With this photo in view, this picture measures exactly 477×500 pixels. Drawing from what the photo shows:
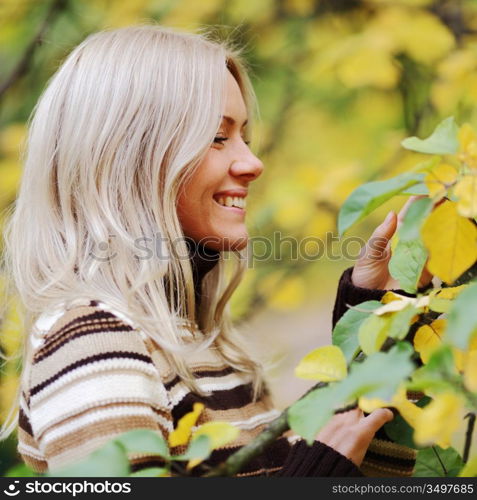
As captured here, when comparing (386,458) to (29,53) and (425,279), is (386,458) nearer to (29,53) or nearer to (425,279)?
(425,279)

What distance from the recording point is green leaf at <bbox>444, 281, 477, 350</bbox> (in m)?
0.37

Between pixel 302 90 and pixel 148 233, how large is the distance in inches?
44.9

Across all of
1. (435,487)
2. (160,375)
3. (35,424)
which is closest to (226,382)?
(160,375)

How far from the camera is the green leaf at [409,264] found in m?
0.63

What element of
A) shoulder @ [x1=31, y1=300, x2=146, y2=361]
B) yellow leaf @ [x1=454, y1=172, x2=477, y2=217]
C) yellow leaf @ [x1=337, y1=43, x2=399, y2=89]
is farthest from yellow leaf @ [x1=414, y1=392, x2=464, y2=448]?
yellow leaf @ [x1=337, y1=43, x2=399, y2=89]

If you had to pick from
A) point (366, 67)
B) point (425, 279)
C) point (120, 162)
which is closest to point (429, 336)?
point (425, 279)

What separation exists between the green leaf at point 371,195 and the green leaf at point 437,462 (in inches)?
13.9

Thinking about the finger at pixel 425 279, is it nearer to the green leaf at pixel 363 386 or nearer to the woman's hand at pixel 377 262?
the woman's hand at pixel 377 262

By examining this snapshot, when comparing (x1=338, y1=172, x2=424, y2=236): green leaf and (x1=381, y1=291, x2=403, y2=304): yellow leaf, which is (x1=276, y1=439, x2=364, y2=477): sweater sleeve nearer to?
(x1=381, y1=291, x2=403, y2=304): yellow leaf

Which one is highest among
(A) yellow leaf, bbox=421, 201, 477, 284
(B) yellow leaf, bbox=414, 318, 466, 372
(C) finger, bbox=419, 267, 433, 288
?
(A) yellow leaf, bbox=421, 201, 477, 284

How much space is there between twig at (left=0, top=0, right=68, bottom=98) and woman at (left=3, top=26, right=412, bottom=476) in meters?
0.76

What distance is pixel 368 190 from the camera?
19.3 inches

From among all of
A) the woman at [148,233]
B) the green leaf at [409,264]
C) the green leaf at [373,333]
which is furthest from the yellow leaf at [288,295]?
the green leaf at [373,333]

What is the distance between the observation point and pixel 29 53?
1780 millimetres
